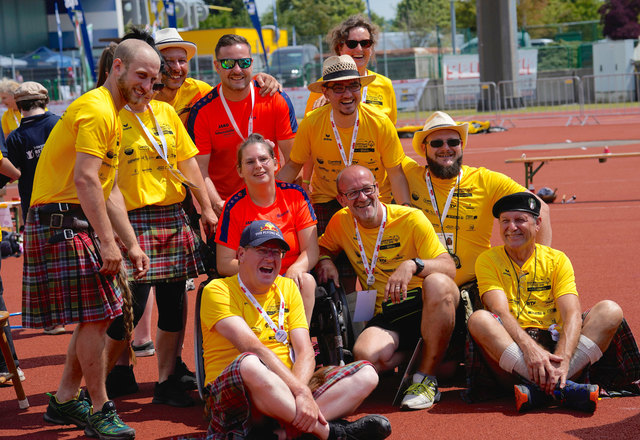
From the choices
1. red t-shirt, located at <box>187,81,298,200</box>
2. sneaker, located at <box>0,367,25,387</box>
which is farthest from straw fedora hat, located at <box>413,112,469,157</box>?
sneaker, located at <box>0,367,25,387</box>

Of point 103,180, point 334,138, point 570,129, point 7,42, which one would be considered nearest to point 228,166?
point 334,138

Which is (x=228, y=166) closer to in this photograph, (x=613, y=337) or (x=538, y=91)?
(x=613, y=337)

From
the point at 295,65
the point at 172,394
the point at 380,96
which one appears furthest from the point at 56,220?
the point at 295,65

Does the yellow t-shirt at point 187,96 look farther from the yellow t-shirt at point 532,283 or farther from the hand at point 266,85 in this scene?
the yellow t-shirt at point 532,283

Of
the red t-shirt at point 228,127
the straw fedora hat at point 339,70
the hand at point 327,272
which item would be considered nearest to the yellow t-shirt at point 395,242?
the hand at point 327,272

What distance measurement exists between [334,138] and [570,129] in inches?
983

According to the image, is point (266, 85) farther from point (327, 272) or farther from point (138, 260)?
point (138, 260)

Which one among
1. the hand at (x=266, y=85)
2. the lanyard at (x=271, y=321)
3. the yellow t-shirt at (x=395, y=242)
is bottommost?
the lanyard at (x=271, y=321)

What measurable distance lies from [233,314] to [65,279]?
986 millimetres

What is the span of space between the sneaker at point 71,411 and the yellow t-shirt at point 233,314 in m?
0.83

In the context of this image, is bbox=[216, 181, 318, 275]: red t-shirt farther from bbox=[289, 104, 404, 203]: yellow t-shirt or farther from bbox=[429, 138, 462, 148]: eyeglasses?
bbox=[429, 138, 462, 148]: eyeglasses

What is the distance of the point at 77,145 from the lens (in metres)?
4.82

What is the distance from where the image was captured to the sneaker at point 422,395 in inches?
215

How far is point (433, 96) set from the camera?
126ft
